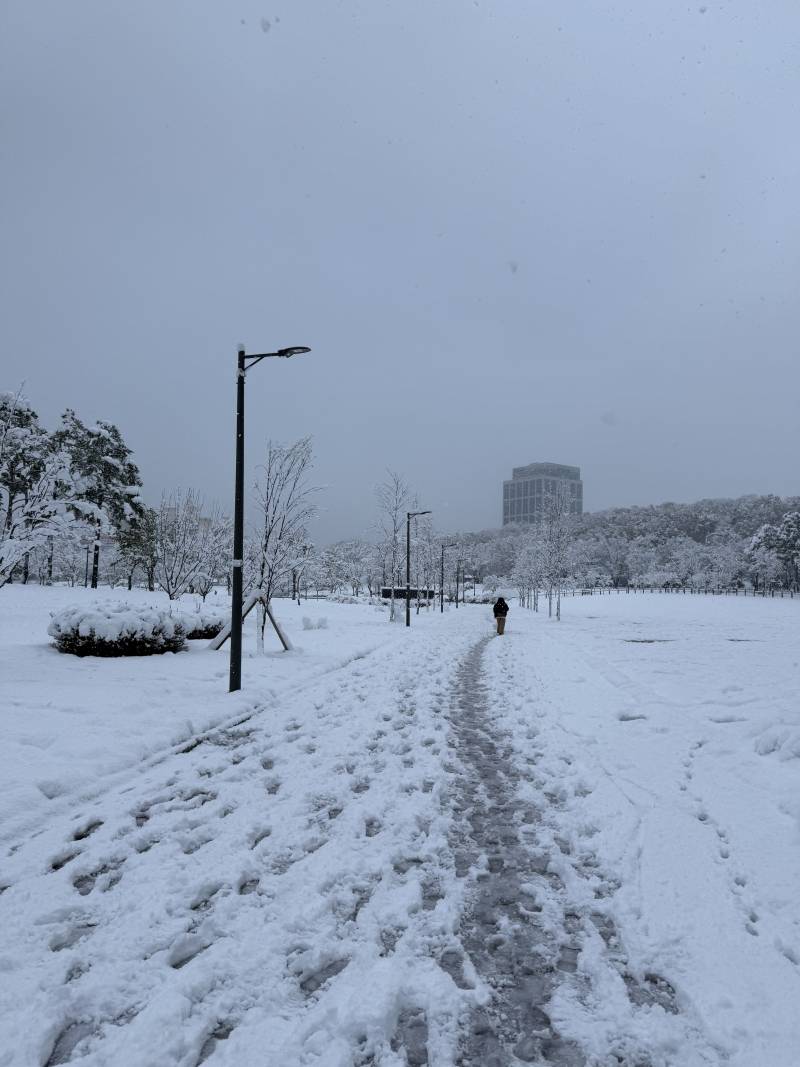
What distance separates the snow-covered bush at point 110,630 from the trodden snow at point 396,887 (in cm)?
372

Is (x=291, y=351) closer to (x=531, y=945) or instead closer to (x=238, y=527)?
(x=238, y=527)

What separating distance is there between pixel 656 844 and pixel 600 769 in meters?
1.83

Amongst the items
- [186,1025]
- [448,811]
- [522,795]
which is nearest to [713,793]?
[522,795]

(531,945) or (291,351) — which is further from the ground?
(291,351)

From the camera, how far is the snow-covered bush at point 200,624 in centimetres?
1498

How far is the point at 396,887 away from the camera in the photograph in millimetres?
3738

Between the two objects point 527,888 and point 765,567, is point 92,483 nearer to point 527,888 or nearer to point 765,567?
point 527,888

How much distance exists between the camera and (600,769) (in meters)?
6.20

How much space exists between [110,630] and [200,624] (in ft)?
12.1

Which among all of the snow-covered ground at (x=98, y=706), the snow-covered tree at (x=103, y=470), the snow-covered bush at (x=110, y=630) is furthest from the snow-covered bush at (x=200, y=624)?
the snow-covered tree at (x=103, y=470)

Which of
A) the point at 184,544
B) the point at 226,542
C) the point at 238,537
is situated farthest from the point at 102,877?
the point at 226,542

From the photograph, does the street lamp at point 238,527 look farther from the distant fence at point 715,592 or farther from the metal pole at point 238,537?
the distant fence at point 715,592

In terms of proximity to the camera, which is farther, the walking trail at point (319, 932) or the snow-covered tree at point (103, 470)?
the snow-covered tree at point (103, 470)

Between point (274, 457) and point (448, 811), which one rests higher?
point (274, 457)
